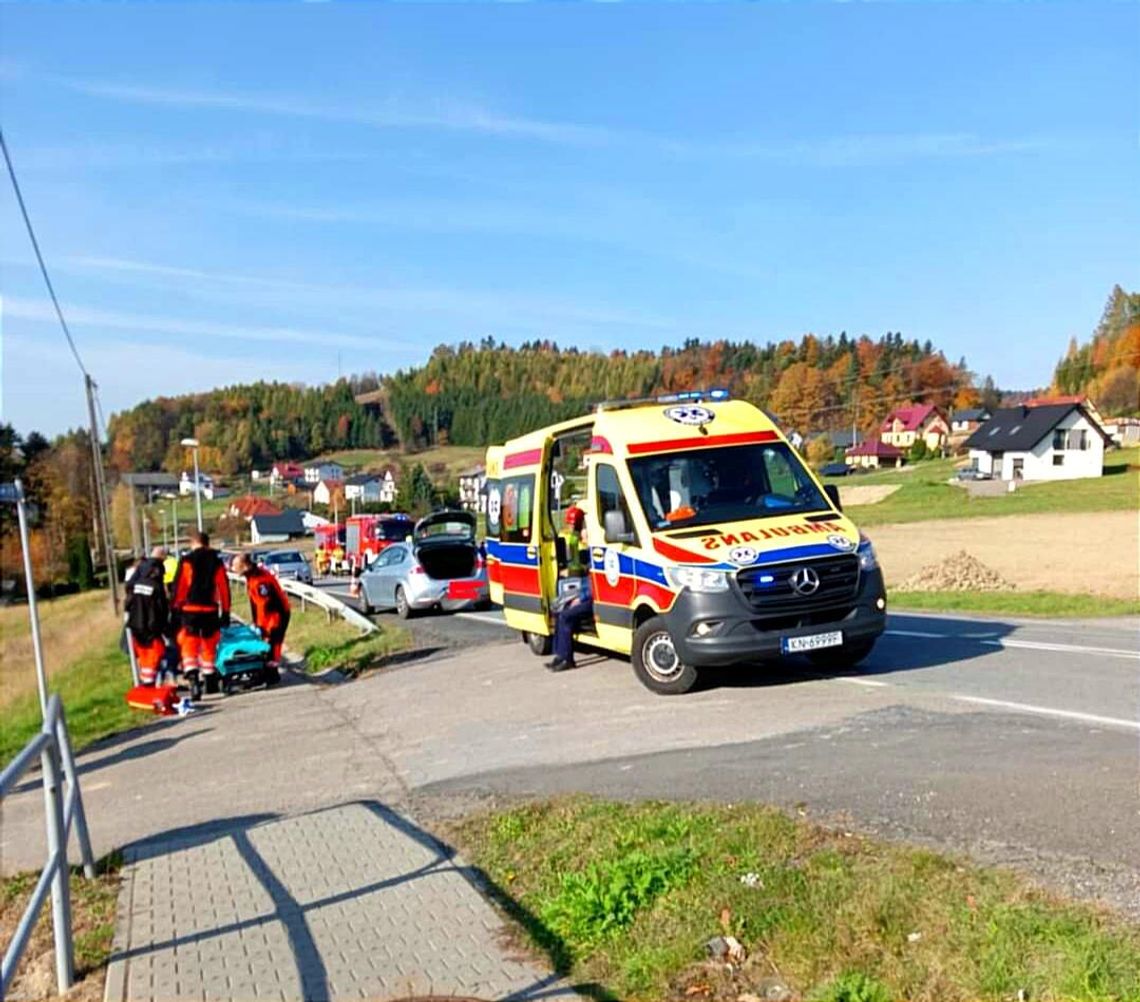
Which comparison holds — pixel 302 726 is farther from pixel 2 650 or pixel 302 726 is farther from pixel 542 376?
pixel 542 376

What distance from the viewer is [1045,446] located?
83562 mm

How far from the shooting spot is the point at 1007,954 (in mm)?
4309

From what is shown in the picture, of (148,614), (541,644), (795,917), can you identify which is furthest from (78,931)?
(148,614)

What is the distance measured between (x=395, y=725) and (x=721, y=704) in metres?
3.28

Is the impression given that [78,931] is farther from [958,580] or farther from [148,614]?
[958,580]

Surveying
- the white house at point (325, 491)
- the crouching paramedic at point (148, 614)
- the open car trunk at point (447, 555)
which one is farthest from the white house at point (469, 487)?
the crouching paramedic at point (148, 614)

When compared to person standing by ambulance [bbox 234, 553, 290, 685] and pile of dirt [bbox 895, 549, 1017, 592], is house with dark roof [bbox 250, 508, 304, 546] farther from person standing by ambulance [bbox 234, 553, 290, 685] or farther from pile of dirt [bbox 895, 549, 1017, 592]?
person standing by ambulance [bbox 234, 553, 290, 685]

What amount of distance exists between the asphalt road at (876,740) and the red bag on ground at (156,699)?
7.55 ft

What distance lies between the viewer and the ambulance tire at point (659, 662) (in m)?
10.6

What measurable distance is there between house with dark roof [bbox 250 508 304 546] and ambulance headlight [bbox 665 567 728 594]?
9062 cm

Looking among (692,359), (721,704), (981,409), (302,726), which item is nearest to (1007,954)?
(721,704)

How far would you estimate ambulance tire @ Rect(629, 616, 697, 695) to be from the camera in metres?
10.6

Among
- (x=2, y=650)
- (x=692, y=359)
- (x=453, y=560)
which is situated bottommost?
(x=2, y=650)

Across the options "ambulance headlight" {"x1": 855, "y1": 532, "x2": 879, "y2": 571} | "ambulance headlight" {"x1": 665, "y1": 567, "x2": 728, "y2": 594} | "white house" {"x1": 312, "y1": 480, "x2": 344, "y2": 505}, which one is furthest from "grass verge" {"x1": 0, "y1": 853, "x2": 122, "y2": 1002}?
"white house" {"x1": 312, "y1": 480, "x2": 344, "y2": 505}
